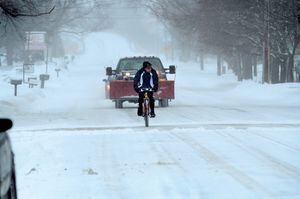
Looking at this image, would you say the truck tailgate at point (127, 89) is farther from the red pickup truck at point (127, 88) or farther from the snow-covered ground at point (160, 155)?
the snow-covered ground at point (160, 155)

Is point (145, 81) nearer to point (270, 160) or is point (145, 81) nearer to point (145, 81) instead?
point (145, 81)

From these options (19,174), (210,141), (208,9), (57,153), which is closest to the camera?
(19,174)

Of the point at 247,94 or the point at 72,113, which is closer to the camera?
the point at 72,113

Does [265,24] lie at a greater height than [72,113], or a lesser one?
greater

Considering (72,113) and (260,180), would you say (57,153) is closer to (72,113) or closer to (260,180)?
(260,180)

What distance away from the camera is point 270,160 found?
12.1 meters

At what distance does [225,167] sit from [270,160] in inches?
42.4

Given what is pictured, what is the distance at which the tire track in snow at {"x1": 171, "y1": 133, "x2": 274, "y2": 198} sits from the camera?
948 centimetres

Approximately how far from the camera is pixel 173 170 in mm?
11141

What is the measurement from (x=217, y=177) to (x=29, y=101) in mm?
21852

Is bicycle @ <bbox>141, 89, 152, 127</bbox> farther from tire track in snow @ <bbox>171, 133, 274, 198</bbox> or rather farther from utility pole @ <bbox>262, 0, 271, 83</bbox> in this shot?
utility pole @ <bbox>262, 0, 271, 83</bbox>

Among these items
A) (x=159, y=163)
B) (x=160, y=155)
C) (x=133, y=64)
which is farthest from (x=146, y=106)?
(x=133, y=64)

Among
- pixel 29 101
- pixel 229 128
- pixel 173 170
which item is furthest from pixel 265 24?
pixel 173 170

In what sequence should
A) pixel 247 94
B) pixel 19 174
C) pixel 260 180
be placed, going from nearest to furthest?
1. pixel 260 180
2. pixel 19 174
3. pixel 247 94
